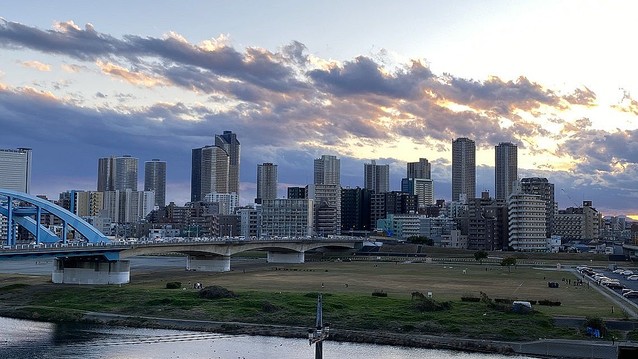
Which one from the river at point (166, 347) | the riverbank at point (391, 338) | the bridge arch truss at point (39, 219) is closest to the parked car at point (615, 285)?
the riverbank at point (391, 338)

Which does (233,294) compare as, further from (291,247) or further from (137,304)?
(291,247)

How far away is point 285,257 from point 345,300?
7920cm

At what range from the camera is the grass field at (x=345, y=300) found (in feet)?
170

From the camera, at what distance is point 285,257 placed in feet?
467

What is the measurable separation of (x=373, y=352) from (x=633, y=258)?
360 feet

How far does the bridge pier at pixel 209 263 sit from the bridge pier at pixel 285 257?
28020 mm

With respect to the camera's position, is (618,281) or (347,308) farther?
(618,281)

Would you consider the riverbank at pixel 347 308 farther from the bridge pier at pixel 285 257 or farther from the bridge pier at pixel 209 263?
the bridge pier at pixel 285 257

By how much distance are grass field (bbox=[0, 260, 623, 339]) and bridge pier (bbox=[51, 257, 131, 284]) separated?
2.46 m

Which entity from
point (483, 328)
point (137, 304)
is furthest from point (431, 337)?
point (137, 304)

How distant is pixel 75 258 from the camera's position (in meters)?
82.6

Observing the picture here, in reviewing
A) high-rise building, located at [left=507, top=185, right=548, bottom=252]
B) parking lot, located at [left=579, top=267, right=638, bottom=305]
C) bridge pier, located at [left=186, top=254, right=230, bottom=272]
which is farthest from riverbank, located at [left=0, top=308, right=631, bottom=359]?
high-rise building, located at [left=507, top=185, right=548, bottom=252]

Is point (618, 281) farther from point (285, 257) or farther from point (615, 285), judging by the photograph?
point (285, 257)

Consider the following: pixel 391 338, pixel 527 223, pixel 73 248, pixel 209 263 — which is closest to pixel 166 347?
pixel 391 338
